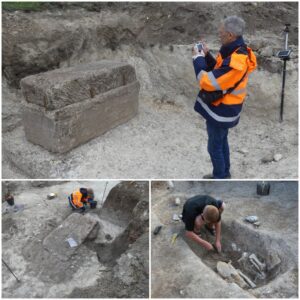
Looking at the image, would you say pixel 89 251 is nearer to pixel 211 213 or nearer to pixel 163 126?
pixel 211 213

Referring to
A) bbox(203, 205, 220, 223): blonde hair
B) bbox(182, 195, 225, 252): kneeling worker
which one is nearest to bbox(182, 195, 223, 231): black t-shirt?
bbox(182, 195, 225, 252): kneeling worker

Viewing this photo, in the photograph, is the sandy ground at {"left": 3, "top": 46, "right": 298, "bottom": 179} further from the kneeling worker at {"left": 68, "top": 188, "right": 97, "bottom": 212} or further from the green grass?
the green grass

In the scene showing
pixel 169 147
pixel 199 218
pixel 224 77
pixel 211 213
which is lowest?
pixel 199 218

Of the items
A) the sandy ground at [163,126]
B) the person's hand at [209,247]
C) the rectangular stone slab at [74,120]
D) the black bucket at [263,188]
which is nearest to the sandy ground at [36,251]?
the sandy ground at [163,126]

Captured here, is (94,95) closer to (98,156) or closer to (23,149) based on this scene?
(98,156)

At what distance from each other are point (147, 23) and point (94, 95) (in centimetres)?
280

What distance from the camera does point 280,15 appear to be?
8.30 metres

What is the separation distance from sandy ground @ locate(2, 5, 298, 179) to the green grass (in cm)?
20

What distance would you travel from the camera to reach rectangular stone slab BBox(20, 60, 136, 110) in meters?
5.52

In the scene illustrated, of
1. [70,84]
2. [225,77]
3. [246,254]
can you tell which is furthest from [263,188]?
[70,84]

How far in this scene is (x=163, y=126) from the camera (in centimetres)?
701

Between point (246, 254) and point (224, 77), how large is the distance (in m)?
2.33

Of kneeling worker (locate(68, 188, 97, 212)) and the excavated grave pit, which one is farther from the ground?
kneeling worker (locate(68, 188, 97, 212))

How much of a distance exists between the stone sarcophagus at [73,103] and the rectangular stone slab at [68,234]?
3.47ft
